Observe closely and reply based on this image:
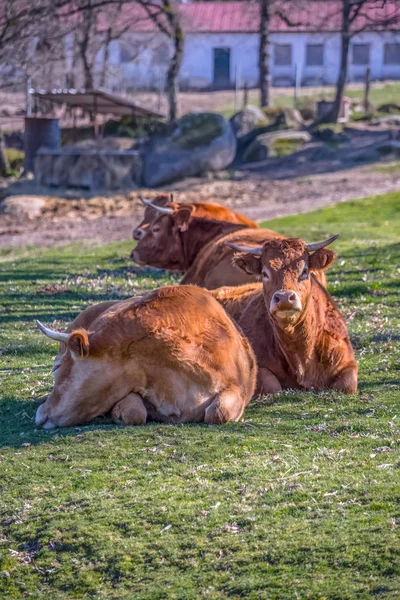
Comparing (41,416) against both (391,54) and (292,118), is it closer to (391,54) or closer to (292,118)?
(292,118)

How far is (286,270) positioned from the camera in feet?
28.3

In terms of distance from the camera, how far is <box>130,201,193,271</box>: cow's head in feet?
48.5

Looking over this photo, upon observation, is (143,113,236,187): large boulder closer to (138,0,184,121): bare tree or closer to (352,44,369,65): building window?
(138,0,184,121): bare tree

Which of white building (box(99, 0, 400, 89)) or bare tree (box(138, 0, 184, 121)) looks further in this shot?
white building (box(99, 0, 400, 89))

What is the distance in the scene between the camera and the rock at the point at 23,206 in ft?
93.1

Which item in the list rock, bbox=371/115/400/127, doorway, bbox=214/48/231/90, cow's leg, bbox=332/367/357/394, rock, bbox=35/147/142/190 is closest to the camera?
cow's leg, bbox=332/367/357/394

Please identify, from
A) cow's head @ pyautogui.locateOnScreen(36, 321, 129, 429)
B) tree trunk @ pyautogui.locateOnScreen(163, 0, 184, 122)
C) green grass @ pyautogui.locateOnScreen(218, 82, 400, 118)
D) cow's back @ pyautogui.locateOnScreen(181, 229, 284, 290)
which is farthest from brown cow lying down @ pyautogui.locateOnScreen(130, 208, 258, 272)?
green grass @ pyautogui.locateOnScreen(218, 82, 400, 118)

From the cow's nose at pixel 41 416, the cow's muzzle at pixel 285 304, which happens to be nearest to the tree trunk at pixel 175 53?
the cow's muzzle at pixel 285 304

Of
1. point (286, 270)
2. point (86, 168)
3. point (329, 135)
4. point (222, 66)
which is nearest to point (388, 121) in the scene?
point (329, 135)

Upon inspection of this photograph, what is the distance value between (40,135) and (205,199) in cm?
836

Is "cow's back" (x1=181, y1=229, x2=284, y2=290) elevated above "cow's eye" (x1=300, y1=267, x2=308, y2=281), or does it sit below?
below

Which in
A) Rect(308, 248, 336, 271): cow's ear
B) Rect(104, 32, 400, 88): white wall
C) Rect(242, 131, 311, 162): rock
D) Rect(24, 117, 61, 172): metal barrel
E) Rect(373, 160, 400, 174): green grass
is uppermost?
Rect(104, 32, 400, 88): white wall

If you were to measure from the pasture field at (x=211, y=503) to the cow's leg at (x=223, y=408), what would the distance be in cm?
10

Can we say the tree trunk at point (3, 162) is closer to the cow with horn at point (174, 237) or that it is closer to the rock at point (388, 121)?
the rock at point (388, 121)
